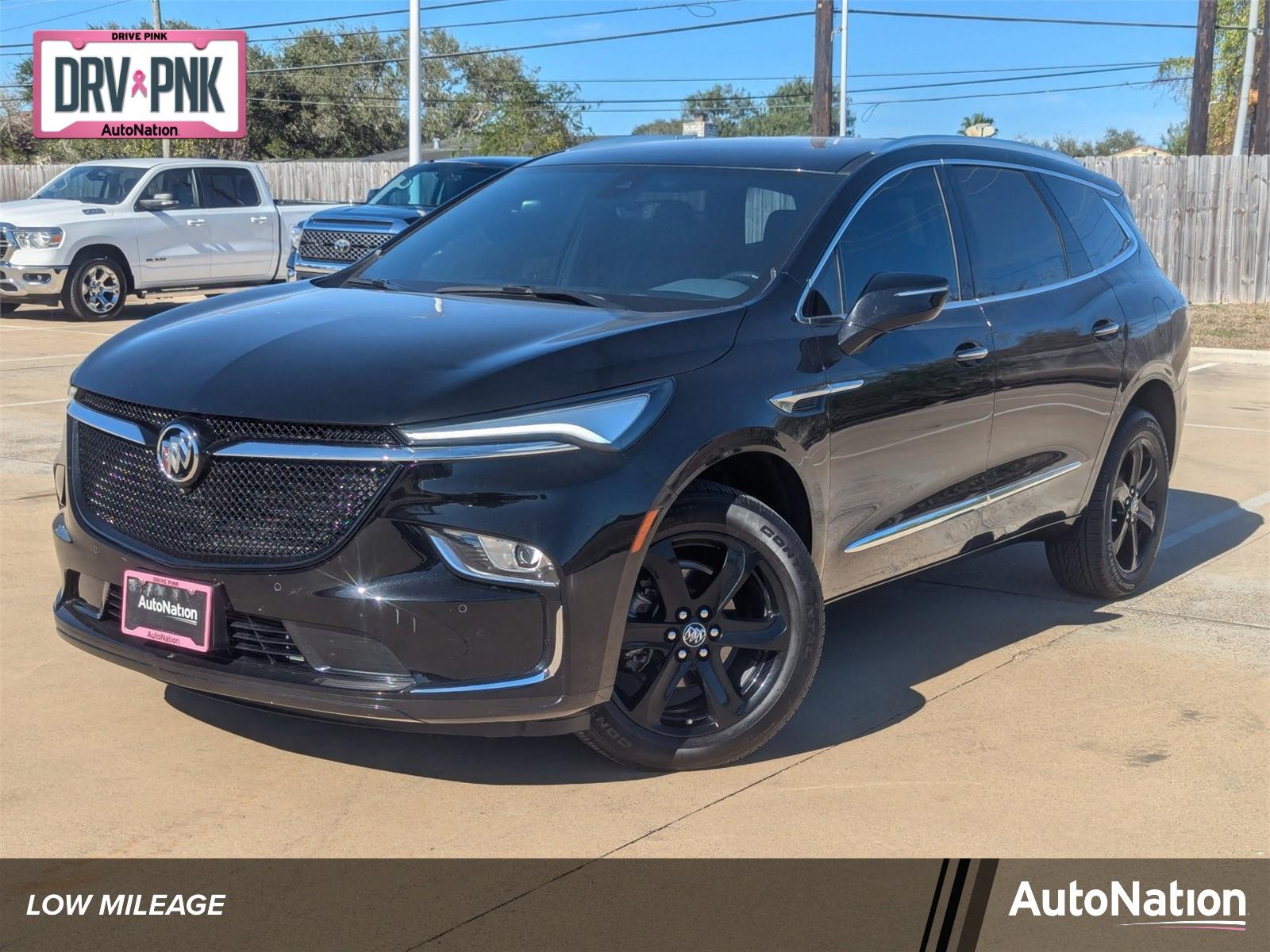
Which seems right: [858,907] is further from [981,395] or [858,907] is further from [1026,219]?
[1026,219]

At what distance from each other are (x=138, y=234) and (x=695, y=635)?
15.5 m

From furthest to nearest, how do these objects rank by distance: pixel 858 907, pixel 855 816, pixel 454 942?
1. pixel 855 816
2. pixel 858 907
3. pixel 454 942

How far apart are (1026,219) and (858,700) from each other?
209cm

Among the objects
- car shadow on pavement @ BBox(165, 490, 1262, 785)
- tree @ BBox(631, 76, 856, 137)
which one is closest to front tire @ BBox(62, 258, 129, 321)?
car shadow on pavement @ BBox(165, 490, 1262, 785)

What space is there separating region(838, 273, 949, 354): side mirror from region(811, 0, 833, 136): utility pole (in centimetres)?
2269

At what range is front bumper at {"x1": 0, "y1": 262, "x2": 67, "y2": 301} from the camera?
17141 mm

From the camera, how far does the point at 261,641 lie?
392cm

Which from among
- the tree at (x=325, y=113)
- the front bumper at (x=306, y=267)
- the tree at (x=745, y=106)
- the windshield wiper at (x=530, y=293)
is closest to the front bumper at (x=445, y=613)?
the windshield wiper at (x=530, y=293)

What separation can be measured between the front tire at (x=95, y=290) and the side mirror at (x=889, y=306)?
47.8 feet

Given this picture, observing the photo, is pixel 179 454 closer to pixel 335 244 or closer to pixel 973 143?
pixel 973 143

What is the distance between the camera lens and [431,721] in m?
3.85

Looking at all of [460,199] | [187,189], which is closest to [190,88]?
Answer: [187,189]

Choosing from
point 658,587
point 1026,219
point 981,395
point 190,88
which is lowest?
point 658,587

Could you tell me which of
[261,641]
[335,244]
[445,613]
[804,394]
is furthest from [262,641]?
[335,244]
